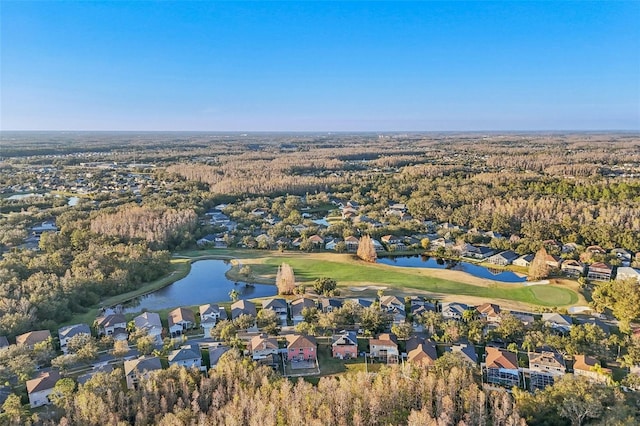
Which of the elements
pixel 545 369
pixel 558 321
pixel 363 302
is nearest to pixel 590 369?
pixel 545 369

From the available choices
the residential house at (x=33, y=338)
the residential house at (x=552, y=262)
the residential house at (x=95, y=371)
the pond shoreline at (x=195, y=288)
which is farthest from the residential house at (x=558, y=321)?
the residential house at (x=33, y=338)

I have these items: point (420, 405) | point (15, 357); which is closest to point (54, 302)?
point (15, 357)

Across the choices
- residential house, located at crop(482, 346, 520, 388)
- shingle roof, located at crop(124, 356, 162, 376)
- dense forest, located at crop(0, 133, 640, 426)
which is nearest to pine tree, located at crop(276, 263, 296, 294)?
dense forest, located at crop(0, 133, 640, 426)

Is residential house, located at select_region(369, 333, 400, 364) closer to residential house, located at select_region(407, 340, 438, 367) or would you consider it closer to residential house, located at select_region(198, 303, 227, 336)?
residential house, located at select_region(407, 340, 438, 367)

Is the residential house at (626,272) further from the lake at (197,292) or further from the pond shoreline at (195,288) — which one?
the pond shoreline at (195,288)

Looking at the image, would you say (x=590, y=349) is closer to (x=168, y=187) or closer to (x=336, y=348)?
(x=336, y=348)

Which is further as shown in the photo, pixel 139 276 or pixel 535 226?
pixel 535 226
